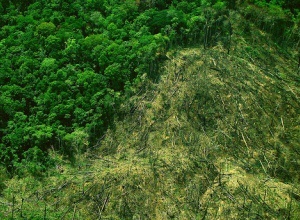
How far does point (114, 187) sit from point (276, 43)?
6677mm

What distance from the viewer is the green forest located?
8414 mm

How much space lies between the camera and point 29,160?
9.10 metres

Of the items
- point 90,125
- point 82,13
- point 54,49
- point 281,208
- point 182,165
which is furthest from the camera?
point 82,13

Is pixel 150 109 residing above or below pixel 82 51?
below

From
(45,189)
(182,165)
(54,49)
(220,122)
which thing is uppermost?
(54,49)

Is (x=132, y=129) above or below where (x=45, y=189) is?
above

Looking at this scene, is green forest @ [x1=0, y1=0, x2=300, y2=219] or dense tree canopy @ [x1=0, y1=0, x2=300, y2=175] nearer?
green forest @ [x1=0, y1=0, x2=300, y2=219]

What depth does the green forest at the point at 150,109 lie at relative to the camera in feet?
27.6

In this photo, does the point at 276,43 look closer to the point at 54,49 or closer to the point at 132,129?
the point at 132,129

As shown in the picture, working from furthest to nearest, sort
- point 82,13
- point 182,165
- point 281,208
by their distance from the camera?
point 82,13 → point 182,165 → point 281,208

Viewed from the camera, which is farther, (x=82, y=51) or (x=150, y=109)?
(x=82, y=51)

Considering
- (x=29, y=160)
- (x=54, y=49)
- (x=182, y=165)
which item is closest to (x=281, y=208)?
(x=182, y=165)

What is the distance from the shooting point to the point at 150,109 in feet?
32.3

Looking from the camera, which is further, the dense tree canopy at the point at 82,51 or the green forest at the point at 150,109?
the dense tree canopy at the point at 82,51
